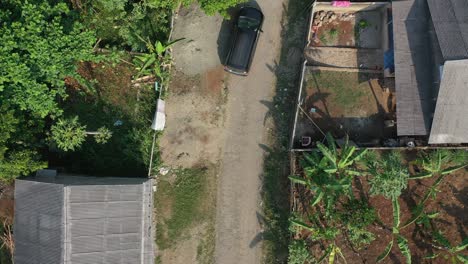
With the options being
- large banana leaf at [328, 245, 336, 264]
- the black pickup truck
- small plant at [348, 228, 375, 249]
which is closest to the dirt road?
the black pickup truck

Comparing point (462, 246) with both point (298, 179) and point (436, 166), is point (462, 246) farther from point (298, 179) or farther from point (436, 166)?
point (298, 179)

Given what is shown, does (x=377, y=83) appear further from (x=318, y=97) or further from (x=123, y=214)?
(x=123, y=214)

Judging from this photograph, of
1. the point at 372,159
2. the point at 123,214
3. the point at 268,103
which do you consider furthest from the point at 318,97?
the point at 123,214

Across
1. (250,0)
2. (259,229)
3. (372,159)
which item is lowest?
(259,229)

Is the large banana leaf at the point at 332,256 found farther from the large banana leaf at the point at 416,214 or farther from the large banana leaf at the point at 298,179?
the large banana leaf at the point at 416,214

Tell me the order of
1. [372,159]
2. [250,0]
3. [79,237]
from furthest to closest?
[250,0] → [372,159] → [79,237]

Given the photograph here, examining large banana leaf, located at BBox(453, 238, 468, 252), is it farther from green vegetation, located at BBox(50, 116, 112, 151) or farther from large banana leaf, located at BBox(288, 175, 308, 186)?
green vegetation, located at BBox(50, 116, 112, 151)

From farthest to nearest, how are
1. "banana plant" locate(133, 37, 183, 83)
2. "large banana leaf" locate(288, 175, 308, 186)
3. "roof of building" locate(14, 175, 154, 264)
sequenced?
"banana plant" locate(133, 37, 183, 83) → "large banana leaf" locate(288, 175, 308, 186) → "roof of building" locate(14, 175, 154, 264)
